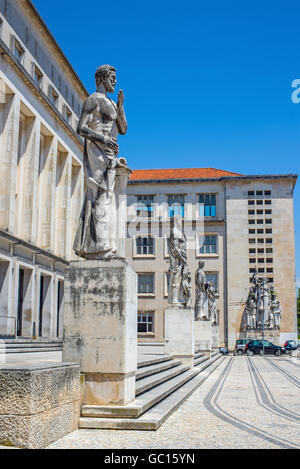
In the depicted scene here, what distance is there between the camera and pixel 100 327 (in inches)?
291

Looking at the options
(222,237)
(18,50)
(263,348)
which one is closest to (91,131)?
(18,50)

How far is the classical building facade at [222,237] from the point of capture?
62125 mm

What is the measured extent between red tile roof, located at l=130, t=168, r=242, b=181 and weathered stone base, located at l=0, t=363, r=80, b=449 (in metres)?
63.1

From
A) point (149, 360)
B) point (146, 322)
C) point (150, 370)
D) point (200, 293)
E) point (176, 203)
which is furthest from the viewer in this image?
point (176, 203)

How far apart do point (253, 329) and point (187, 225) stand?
15437 millimetres

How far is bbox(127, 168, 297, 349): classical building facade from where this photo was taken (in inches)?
2446

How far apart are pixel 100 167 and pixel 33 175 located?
26.8 metres

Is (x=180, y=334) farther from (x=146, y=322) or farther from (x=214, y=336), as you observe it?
(x=146, y=322)

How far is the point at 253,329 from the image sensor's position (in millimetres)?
56156

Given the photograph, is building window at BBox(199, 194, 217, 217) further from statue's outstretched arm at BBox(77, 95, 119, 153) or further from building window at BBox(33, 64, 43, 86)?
statue's outstretched arm at BBox(77, 95, 119, 153)

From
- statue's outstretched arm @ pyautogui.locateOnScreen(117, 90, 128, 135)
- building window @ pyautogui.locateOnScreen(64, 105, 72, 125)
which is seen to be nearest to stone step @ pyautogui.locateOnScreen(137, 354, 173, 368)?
statue's outstretched arm @ pyautogui.locateOnScreen(117, 90, 128, 135)

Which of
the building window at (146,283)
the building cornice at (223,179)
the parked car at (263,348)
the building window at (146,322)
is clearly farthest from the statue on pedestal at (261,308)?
the building cornice at (223,179)
